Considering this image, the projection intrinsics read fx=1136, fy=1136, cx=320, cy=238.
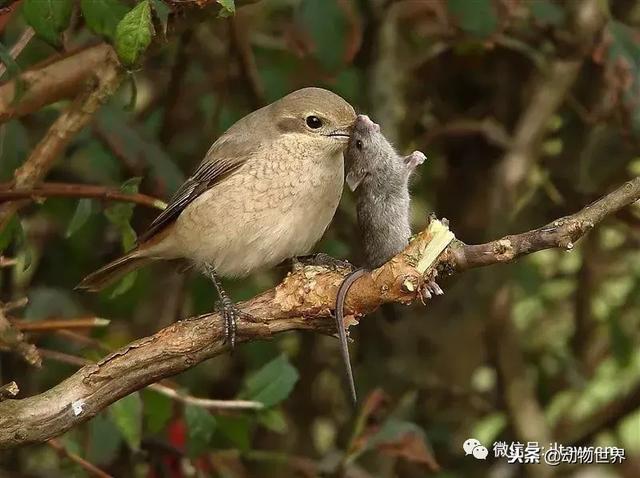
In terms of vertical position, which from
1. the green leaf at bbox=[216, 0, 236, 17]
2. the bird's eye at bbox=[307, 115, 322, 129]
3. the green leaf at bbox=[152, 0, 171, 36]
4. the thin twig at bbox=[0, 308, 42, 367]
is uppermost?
the green leaf at bbox=[216, 0, 236, 17]

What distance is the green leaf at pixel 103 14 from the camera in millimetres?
2215

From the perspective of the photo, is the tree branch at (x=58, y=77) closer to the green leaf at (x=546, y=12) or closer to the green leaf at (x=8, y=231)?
the green leaf at (x=8, y=231)

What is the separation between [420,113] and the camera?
387cm

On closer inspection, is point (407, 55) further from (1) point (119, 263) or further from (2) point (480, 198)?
(1) point (119, 263)

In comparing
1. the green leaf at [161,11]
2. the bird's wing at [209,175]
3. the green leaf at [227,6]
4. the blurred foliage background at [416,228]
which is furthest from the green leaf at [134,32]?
the bird's wing at [209,175]

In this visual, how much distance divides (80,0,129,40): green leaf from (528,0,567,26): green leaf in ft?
4.40

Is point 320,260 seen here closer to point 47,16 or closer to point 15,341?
point 15,341

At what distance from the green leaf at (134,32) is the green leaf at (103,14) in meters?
0.17

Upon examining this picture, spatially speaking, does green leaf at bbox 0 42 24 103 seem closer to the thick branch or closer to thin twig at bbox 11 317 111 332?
thin twig at bbox 11 317 111 332

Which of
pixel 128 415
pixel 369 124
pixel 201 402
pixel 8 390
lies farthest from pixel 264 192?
pixel 8 390

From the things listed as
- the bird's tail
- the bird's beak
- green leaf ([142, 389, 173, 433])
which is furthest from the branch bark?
the bird's tail

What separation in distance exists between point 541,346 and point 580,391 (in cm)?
29

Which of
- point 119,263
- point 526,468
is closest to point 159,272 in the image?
point 119,263

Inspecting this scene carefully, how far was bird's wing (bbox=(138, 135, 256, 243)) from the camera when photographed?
9.84 ft
